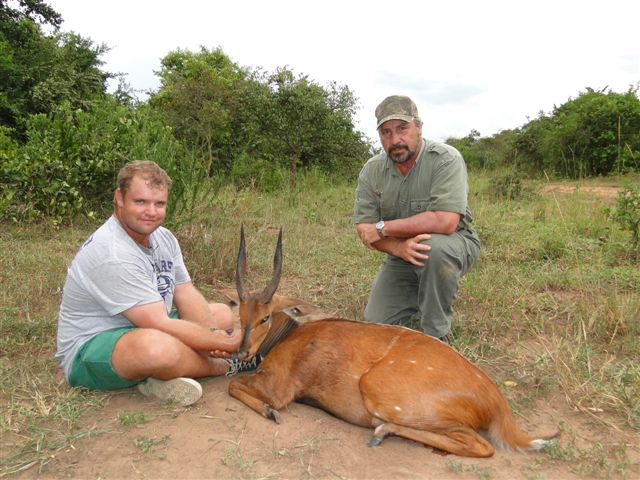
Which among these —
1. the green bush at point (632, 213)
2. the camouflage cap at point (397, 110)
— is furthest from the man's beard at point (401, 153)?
the green bush at point (632, 213)

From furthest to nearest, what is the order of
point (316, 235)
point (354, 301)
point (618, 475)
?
point (316, 235), point (354, 301), point (618, 475)

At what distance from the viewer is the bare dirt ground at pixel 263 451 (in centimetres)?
304

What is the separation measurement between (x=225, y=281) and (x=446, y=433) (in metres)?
3.51

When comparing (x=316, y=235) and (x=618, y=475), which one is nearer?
(x=618, y=475)

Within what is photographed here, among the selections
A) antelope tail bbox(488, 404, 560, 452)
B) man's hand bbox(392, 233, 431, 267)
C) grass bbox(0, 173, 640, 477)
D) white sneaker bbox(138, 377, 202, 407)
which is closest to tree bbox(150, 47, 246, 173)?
grass bbox(0, 173, 640, 477)

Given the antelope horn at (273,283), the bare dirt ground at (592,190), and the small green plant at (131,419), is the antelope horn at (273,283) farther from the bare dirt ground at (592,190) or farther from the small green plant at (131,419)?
the bare dirt ground at (592,190)

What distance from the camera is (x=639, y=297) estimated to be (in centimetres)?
518

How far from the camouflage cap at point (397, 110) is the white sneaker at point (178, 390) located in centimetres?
252

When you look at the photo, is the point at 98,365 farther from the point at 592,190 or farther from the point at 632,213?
the point at 592,190

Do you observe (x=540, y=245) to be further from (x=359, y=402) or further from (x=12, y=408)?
(x=12, y=408)

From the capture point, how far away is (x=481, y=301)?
549 cm

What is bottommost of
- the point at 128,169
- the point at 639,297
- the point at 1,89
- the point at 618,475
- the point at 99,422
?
the point at 618,475

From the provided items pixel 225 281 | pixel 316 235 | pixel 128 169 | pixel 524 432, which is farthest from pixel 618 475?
pixel 316 235

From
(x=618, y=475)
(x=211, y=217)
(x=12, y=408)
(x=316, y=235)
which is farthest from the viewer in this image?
(x=316, y=235)
